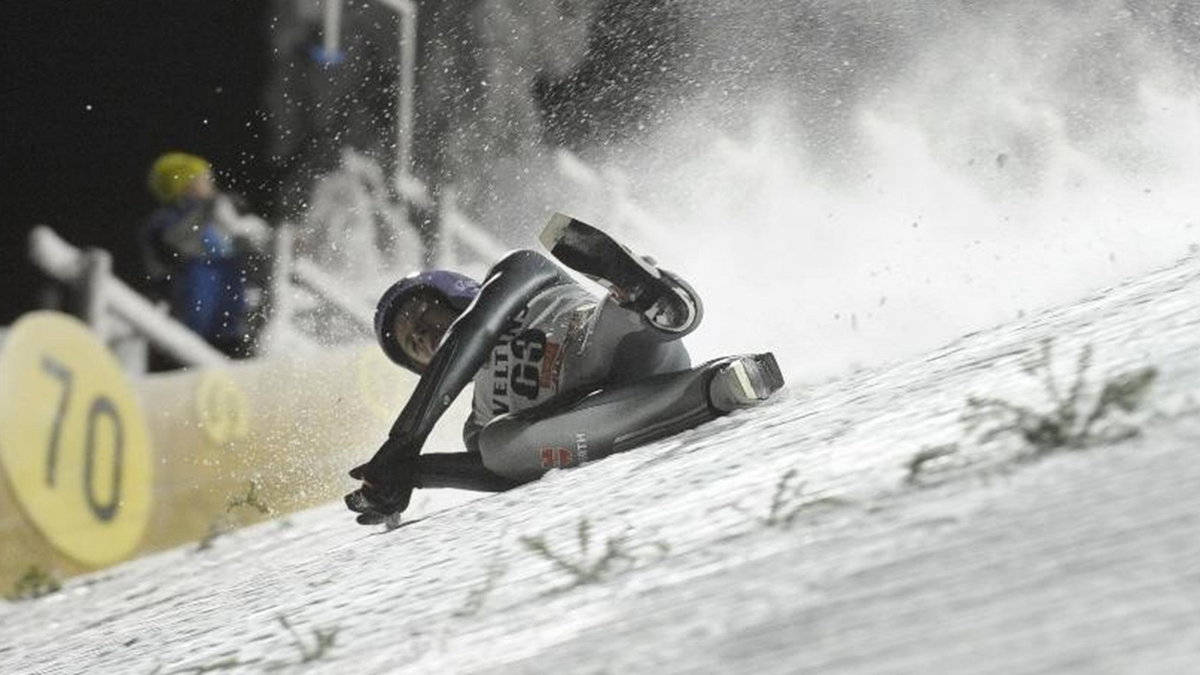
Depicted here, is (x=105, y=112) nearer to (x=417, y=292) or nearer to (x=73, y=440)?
(x=73, y=440)

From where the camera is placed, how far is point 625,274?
3.42 m

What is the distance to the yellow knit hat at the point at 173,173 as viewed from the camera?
677 cm

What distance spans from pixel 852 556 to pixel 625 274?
221cm

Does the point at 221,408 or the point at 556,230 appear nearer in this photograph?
the point at 556,230

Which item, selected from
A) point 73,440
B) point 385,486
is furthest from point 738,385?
point 73,440

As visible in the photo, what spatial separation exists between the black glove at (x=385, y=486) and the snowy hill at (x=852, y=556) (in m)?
0.86

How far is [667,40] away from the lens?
9242 mm

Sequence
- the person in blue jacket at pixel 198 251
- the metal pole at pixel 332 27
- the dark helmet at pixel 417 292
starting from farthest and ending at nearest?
1. the metal pole at pixel 332 27
2. the person in blue jacket at pixel 198 251
3. the dark helmet at pixel 417 292

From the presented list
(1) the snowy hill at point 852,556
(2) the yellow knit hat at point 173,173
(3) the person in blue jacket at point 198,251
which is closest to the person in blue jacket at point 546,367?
(1) the snowy hill at point 852,556

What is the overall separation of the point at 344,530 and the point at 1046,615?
3.13 m

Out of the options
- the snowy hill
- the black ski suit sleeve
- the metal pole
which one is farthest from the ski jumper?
the metal pole

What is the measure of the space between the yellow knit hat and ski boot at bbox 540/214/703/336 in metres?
3.84

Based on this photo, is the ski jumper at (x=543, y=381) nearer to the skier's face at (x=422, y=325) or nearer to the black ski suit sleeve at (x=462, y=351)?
the black ski suit sleeve at (x=462, y=351)

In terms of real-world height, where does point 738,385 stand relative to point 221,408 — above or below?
below
